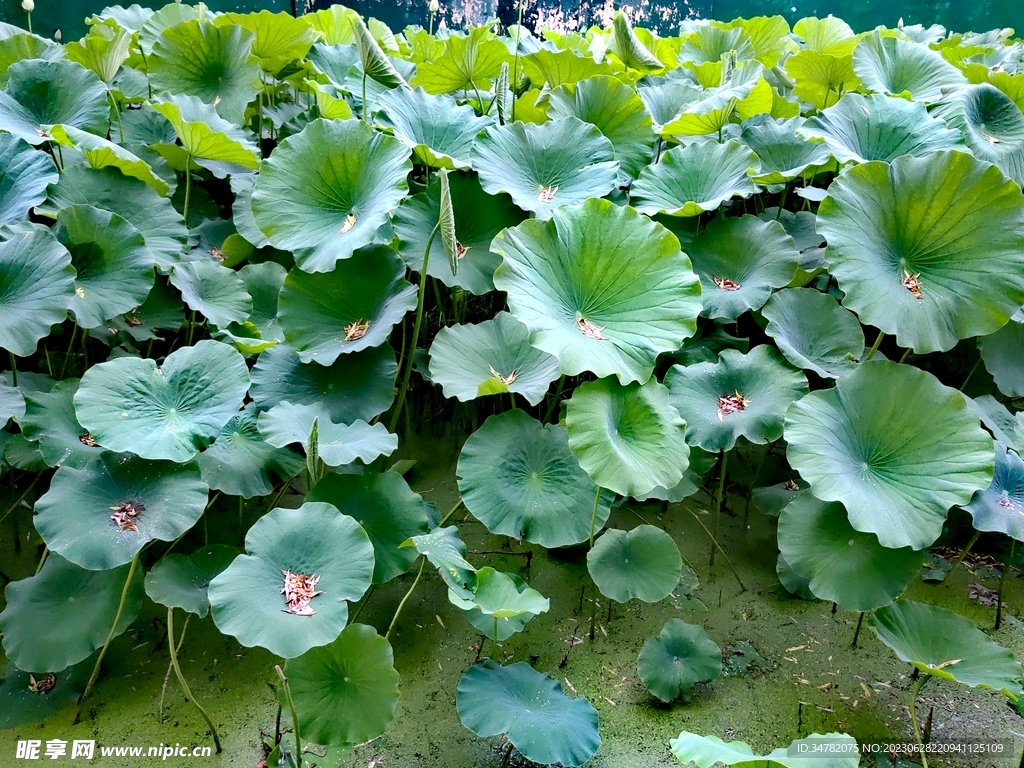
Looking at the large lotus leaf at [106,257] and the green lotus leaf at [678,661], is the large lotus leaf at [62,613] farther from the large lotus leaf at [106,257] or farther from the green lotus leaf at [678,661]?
the green lotus leaf at [678,661]

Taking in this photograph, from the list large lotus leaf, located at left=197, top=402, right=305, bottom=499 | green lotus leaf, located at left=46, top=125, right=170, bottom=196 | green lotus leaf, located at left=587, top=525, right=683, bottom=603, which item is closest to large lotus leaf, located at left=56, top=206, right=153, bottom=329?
green lotus leaf, located at left=46, top=125, right=170, bottom=196

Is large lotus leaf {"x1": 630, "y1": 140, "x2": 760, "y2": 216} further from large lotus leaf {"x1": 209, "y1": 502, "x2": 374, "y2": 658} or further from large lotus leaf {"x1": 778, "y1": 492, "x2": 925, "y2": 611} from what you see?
large lotus leaf {"x1": 209, "y1": 502, "x2": 374, "y2": 658}

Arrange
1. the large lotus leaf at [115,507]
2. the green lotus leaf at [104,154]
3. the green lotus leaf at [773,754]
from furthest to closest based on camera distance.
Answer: the green lotus leaf at [104,154]
the large lotus leaf at [115,507]
the green lotus leaf at [773,754]

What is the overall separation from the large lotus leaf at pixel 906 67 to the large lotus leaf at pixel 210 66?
1.84m

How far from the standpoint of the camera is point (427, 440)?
6.08 feet

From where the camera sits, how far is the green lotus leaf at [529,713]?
3.58 feet

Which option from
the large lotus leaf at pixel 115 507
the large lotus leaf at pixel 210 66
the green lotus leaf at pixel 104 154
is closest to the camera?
the large lotus leaf at pixel 115 507

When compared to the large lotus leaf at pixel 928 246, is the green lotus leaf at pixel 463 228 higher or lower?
lower

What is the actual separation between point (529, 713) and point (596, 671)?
0.25 metres

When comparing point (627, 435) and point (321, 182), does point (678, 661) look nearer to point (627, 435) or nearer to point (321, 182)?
point (627, 435)

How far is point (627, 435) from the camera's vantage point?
1.30m

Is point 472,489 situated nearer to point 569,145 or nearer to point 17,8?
point 569,145

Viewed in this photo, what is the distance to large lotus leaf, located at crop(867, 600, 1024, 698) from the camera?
1.13m

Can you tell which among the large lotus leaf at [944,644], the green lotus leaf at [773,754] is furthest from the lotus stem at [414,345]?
the large lotus leaf at [944,644]
